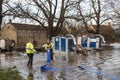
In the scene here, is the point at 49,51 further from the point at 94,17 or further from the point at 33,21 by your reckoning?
the point at 94,17

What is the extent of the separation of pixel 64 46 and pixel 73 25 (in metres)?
11.7

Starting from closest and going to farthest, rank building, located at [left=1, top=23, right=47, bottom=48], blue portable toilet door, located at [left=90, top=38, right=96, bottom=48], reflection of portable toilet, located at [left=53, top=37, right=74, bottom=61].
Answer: reflection of portable toilet, located at [left=53, top=37, right=74, bottom=61] < blue portable toilet door, located at [left=90, top=38, right=96, bottom=48] < building, located at [left=1, top=23, right=47, bottom=48]

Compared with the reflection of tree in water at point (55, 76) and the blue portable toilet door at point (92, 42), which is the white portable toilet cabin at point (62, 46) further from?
the reflection of tree in water at point (55, 76)

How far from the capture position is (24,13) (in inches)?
1649

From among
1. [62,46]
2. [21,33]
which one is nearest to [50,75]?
[62,46]

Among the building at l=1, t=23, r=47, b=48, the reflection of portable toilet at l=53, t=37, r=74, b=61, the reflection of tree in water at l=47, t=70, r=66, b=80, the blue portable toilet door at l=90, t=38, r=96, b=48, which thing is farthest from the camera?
the building at l=1, t=23, r=47, b=48

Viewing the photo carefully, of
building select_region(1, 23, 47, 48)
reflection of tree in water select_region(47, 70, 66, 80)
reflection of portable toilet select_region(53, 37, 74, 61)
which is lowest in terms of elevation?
reflection of tree in water select_region(47, 70, 66, 80)

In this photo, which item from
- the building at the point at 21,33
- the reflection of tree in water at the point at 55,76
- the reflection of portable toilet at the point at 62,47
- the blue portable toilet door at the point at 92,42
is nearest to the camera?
the reflection of tree in water at the point at 55,76

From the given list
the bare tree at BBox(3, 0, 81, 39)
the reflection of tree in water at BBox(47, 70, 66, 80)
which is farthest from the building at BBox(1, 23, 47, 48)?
the reflection of tree in water at BBox(47, 70, 66, 80)

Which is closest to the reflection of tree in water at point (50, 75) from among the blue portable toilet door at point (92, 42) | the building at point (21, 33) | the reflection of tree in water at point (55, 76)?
the reflection of tree in water at point (55, 76)

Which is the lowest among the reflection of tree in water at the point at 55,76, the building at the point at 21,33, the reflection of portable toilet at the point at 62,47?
the reflection of tree in water at the point at 55,76

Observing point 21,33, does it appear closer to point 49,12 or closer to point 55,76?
point 49,12

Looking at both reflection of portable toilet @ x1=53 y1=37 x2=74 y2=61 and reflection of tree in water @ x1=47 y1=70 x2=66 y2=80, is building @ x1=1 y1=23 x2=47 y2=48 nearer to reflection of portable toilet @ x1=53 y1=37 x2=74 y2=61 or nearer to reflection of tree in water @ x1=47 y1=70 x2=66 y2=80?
reflection of portable toilet @ x1=53 y1=37 x2=74 y2=61

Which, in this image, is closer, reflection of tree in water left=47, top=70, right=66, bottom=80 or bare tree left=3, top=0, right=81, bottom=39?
reflection of tree in water left=47, top=70, right=66, bottom=80
